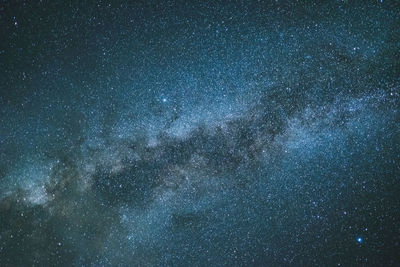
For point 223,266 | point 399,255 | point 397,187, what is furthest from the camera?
point 399,255

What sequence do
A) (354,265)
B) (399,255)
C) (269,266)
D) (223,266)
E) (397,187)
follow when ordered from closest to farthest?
(223,266)
(269,266)
(397,187)
(399,255)
(354,265)

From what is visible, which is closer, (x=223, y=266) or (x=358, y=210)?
(x=223, y=266)

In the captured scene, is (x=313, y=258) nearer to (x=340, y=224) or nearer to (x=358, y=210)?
(x=340, y=224)

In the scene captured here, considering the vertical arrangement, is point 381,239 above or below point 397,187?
below

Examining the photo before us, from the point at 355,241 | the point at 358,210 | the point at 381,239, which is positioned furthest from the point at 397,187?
the point at 355,241

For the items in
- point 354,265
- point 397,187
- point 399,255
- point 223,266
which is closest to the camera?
point 223,266

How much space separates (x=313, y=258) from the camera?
1833 centimetres

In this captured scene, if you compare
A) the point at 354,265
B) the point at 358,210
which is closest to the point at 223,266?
the point at 358,210

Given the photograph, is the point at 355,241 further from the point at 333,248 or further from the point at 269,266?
the point at 269,266

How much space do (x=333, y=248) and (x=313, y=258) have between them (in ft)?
6.20

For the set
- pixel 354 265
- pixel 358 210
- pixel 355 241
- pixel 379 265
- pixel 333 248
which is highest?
pixel 358 210

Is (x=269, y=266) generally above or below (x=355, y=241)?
above

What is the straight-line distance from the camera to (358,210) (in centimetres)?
1655

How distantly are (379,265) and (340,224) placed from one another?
16.9 feet
